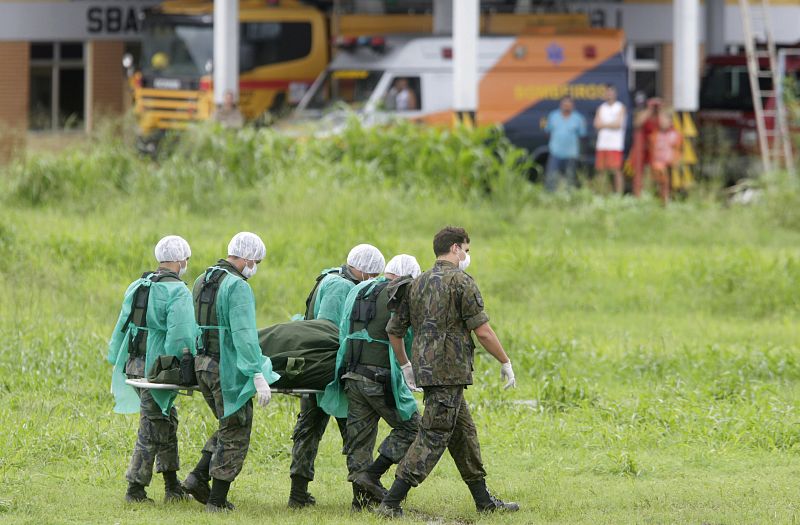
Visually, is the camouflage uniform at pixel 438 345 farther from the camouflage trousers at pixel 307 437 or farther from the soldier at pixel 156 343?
the soldier at pixel 156 343

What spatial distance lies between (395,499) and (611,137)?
47.6 feet

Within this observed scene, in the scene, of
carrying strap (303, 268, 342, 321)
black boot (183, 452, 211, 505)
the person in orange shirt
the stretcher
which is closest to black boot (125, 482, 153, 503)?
black boot (183, 452, 211, 505)

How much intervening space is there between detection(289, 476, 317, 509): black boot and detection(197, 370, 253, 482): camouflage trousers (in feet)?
1.54

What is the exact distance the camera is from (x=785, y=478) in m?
9.07

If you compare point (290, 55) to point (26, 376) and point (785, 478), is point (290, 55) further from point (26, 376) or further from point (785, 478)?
point (785, 478)

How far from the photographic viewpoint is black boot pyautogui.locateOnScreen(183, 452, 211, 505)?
8258 mm

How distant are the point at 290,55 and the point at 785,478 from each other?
19.1 meters

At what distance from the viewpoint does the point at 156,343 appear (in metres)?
8.16

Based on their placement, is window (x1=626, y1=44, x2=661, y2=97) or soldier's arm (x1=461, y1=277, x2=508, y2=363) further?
window (x1=626, y1=44, x2=661, y2=97)

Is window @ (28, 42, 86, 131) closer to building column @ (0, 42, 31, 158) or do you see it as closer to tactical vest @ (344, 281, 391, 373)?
building column @ (0, 42, 31, 158)

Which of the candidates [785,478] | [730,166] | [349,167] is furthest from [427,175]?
[785,478]

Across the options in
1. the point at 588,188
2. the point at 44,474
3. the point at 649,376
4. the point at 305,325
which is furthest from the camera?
the point at 588,188

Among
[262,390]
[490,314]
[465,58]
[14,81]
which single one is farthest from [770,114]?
[262,390]

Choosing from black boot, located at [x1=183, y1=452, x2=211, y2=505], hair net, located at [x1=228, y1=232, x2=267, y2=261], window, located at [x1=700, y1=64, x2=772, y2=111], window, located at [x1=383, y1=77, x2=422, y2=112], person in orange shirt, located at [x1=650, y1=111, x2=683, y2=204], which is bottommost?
black boot, located at [x1=183, y1=452, x2=211, y2=505]
